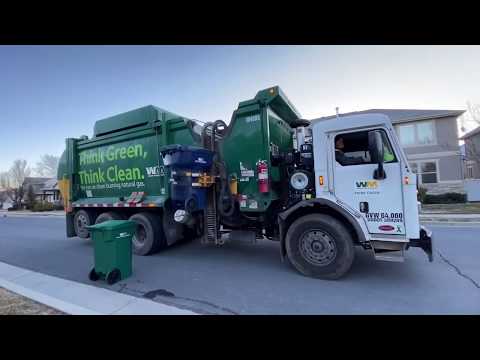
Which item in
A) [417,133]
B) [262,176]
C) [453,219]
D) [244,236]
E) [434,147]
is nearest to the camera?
[262,176]

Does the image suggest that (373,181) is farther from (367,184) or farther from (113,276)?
(113,276)

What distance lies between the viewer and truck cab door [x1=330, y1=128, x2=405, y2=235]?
343cm

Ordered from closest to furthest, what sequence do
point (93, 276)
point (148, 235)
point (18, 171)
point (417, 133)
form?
point (93, 276) < point (148, 235) < point (417, 133) < point (18, 171)

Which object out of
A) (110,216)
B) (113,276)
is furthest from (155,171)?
(113,276)

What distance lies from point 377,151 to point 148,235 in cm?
521

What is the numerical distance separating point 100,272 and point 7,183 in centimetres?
9223

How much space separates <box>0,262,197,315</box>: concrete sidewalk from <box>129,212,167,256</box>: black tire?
5.59 feet

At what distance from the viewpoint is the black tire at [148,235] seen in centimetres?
552

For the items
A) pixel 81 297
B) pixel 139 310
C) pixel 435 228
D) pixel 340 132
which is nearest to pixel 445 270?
pixel 340 132

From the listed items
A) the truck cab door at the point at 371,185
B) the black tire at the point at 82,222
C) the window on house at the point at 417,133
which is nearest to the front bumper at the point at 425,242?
the truck cab door at the point at 371,185

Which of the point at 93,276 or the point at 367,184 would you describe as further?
the point at 93,276

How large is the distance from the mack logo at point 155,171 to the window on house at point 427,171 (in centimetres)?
1730

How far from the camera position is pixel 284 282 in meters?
3.71
